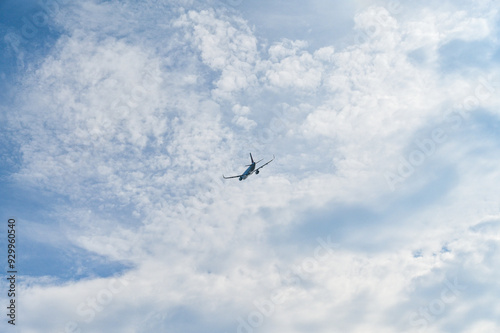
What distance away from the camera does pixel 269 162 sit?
500ft

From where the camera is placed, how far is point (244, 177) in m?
162

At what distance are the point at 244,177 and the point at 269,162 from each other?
14.4 metres
